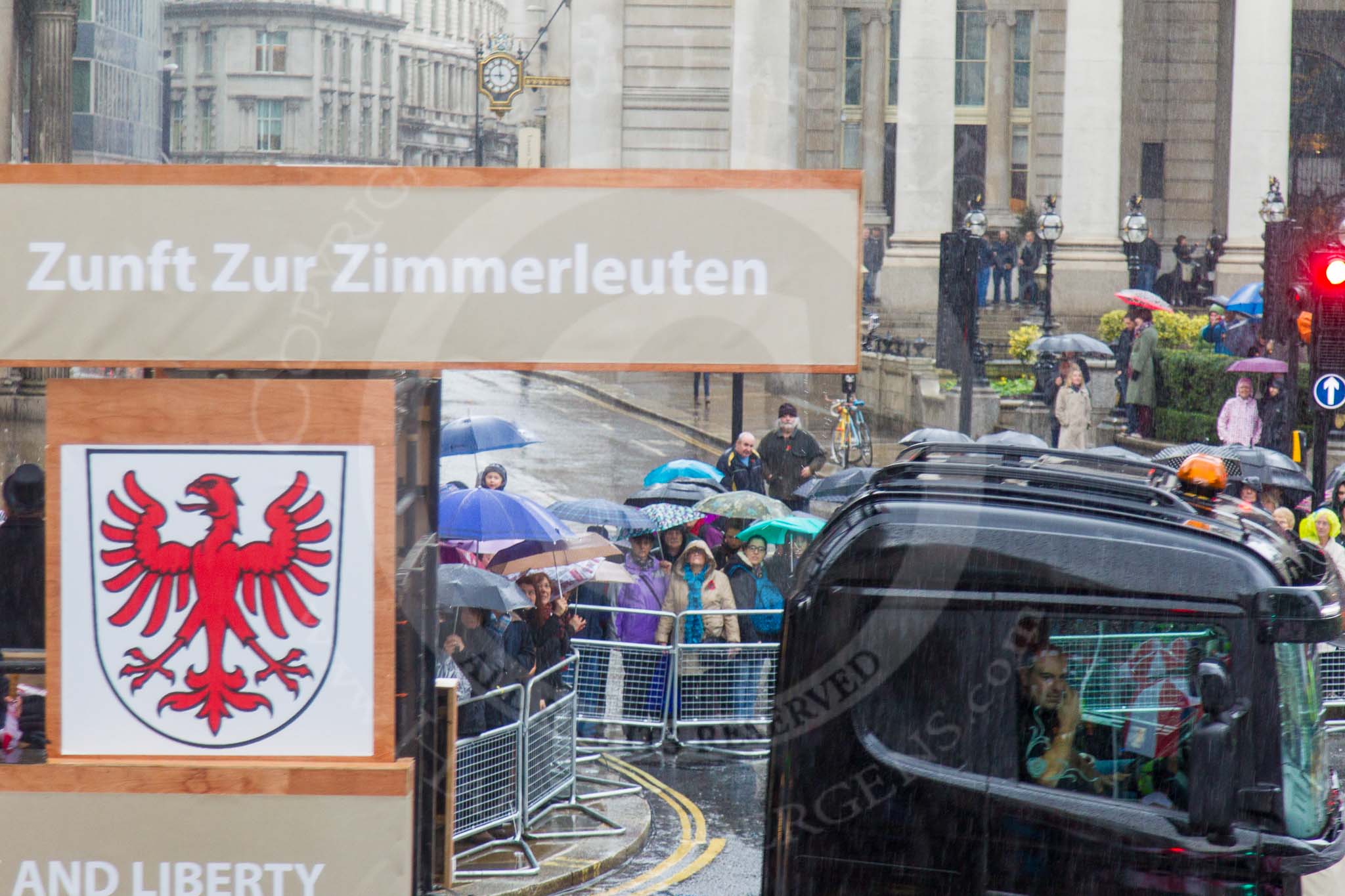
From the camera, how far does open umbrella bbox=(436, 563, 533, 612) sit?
9.83 m

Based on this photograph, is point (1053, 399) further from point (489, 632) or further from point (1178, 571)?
point (1178, 571)

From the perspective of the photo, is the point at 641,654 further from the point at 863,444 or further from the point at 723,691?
the point at 863,444

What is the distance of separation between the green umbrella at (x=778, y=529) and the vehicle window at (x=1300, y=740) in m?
8.07

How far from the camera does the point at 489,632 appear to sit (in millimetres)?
10289

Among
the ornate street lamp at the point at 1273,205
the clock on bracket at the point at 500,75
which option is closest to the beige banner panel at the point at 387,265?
the ornate street lamp at the point at 1273,205

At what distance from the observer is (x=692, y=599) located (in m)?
12.4

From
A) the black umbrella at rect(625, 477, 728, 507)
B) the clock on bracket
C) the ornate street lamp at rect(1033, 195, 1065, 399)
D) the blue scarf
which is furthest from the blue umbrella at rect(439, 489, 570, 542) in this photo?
the clock on bracket

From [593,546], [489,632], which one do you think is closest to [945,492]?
[489,632]

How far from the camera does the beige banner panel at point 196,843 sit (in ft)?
15.9

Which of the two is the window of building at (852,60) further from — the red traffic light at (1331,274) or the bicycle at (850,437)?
the red traffic light at (1331,274)

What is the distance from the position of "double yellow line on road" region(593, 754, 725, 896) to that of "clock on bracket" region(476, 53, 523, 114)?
4617 cm

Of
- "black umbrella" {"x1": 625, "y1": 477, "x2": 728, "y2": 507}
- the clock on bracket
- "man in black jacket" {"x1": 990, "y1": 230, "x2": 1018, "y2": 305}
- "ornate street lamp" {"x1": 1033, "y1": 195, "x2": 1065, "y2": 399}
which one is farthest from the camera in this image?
the clock on bracket

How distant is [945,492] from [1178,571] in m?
0.83

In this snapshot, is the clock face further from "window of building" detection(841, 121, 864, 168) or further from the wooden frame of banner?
the wooden frame of banner
